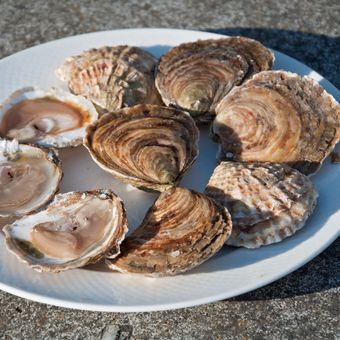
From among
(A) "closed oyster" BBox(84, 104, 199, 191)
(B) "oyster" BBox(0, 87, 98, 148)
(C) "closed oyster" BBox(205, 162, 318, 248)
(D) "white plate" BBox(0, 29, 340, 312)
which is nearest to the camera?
(D) "white plate" BBox(0, 29, 340, 312)

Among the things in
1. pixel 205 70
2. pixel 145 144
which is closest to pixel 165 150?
pixel 145 144

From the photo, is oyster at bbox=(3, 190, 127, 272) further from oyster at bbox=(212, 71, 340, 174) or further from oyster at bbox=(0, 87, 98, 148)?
oyster at bbox=(212, 71, 340, 174)

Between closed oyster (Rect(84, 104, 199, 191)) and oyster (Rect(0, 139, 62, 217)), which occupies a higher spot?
closed oyster (Rect(84, 104, 199, 191))

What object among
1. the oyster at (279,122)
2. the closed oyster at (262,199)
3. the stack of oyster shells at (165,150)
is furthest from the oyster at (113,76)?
the closed oyster at (262,199)

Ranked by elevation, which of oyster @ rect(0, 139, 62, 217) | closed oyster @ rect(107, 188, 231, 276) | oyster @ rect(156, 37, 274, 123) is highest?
oyster @ rect(156, 37, 274, 123)

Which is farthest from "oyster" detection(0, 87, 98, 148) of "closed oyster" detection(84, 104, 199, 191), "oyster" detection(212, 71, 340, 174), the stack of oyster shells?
"oyster" detection(212, 71, 340, 174)

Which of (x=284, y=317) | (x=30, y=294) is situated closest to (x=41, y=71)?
(x=30, y=294)

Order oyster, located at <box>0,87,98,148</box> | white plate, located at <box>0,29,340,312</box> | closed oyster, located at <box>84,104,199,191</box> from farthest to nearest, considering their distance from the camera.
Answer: oyster, located at <box>0,87,98,148</box> → closed oyster, located at <box>84,104,199,191</box> → white plate, located at <box>0,29,340,312</box>

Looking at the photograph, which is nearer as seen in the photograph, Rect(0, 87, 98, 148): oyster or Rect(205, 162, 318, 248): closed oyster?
Rect(205, 162, 318, 248): closed oyster
